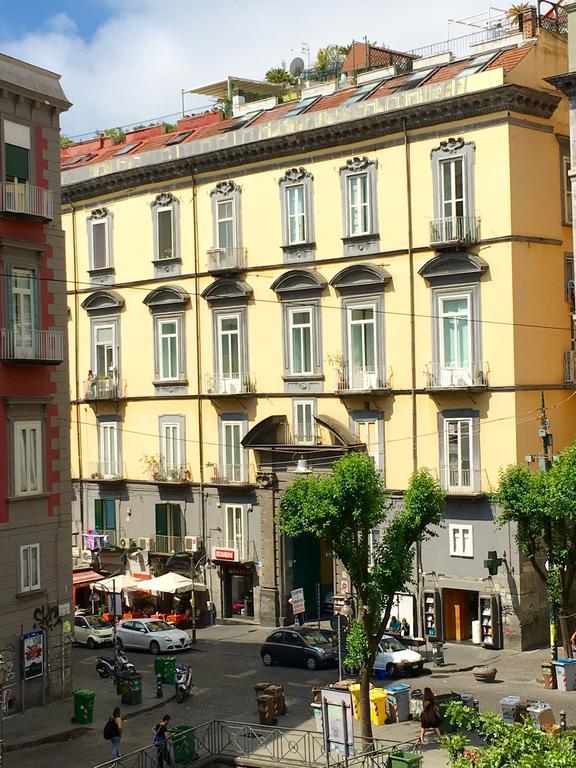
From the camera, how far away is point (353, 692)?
3272cm

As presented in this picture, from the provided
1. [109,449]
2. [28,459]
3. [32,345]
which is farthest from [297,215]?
[28,459]

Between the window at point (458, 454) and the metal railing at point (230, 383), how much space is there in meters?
9.27

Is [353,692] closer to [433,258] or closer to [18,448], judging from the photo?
[18,448]

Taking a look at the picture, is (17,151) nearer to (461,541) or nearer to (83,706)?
(83,706)

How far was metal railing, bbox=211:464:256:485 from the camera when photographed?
49906 mm

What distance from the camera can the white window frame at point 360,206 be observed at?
46.1 m

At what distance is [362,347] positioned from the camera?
46.4 meters

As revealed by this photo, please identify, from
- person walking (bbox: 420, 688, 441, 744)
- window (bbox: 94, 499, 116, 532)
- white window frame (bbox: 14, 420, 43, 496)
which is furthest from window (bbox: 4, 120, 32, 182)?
window (bbox: 94, 499, 116, 532)

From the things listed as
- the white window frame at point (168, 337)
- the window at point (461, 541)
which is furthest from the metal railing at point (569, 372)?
the white window frame at point (168, 337)

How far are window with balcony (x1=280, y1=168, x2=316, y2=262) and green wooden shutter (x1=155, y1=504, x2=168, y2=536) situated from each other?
39.7ft

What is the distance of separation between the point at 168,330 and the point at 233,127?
8.94 meters

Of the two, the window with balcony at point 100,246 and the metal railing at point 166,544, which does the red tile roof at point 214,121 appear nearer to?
the window with balcony at point 100,246

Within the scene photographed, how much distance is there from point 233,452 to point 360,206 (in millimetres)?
11418

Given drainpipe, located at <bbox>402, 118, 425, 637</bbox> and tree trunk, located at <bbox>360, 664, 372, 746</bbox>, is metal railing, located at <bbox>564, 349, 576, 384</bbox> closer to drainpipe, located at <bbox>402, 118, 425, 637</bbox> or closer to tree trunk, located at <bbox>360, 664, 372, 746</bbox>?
drainpipe, located at <bbox>402, 118, 425, 637</bbox>
